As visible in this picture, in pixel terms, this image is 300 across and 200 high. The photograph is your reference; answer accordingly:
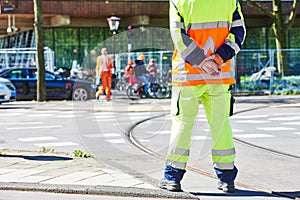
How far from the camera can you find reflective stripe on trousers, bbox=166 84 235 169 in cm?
675

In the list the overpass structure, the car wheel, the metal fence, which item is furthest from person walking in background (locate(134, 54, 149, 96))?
the overpass structure

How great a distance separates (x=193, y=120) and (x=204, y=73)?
46cm

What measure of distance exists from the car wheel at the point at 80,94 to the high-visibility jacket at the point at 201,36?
19.2 meters

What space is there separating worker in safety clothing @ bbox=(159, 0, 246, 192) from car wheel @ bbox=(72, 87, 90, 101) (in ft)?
62.9

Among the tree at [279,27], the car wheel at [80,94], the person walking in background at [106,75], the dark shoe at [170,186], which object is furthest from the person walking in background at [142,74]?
the dark shoe at [170,186]

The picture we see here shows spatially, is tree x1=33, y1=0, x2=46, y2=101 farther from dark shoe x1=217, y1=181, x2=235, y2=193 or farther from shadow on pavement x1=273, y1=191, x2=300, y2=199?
shadow on pavement x1=273, y1=191, x2=300, y2=199

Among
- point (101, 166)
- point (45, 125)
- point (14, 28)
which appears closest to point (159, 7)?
point (14, 28)

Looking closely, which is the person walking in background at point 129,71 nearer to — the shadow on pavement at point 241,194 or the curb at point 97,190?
the curb at point 97,190

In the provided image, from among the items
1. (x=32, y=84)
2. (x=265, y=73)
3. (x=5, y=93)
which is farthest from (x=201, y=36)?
(x=265, y=73)

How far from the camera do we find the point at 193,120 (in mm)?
6797

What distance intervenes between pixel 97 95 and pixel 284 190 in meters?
17.4

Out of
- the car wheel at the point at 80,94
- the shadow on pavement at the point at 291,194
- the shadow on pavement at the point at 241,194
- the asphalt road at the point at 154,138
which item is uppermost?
the shadow on pavement at the point at 241,194

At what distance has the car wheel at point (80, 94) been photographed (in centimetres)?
2606

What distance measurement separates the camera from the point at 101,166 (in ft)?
28.1
